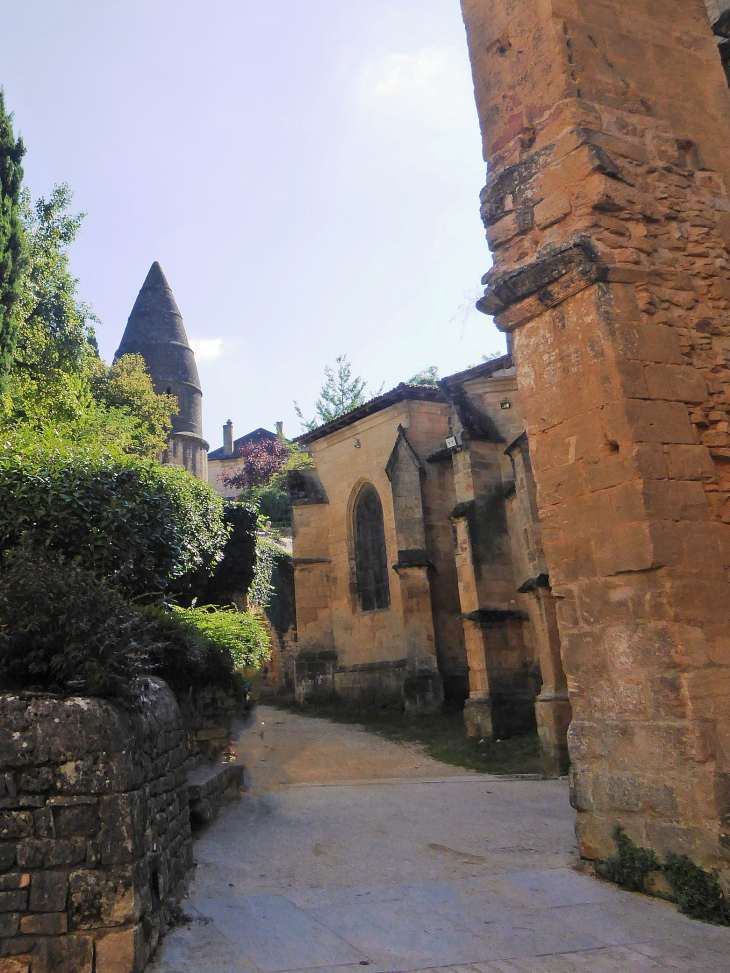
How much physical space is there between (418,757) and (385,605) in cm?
592

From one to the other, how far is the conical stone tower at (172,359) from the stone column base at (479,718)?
23.9 meters

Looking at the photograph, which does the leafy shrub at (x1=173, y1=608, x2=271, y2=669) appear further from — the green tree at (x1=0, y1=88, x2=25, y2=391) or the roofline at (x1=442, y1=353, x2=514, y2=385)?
the green tree at (x1=0, y1=88, x2=25, y2=391)

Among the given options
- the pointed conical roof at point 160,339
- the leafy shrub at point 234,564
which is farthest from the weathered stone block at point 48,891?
the pointed conical roof at point 160,339

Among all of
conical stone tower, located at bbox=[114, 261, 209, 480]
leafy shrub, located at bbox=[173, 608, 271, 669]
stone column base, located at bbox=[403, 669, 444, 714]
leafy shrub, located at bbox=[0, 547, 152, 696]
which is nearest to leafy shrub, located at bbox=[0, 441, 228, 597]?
leafy shrub, located at bbox=[173, 608, 271, 669]

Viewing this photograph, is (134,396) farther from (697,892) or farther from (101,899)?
(697,892)

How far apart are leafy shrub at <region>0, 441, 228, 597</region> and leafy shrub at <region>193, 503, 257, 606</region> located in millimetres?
1429

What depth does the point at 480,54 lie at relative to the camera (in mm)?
5648

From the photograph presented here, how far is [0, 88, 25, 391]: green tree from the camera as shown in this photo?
1409 cm

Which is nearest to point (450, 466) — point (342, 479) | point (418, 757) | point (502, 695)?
point (342, 479)

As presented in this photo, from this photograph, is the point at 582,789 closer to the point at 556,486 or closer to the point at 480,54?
the point at 556,486

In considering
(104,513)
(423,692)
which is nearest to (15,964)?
(104,513)

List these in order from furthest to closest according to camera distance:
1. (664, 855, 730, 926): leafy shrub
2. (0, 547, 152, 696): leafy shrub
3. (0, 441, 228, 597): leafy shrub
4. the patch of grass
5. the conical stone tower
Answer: the conical stone tower, the patch of grass, (0, 441, 228, 597): leafy shrub, (0, 547, 152, 696): leafy shrub, (664, 855, 730, 926): leafy shrub

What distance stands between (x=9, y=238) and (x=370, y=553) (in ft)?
34.5

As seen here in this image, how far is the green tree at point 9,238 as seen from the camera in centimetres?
1409
